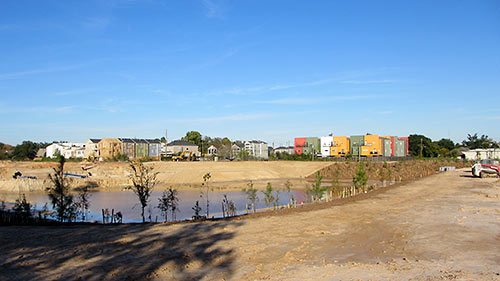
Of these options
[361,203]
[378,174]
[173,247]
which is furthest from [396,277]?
[378,174]

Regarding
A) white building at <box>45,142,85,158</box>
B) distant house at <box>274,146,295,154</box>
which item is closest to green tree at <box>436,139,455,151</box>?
distant house at <box>274,146,295,154</box>

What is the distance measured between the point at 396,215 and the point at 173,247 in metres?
8.87

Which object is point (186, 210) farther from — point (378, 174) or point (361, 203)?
point (378, 174)

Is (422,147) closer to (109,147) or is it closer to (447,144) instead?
(447,144)

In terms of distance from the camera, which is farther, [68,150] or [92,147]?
[68,150]

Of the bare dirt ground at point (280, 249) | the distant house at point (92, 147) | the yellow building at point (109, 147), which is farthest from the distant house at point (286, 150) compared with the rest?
the bare dirt ground at point (280, 249)

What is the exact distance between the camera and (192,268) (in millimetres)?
8828

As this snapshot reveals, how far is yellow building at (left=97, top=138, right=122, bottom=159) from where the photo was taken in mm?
84169

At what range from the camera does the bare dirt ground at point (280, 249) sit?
8208 mm

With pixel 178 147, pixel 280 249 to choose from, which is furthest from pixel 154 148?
pixel 280 249

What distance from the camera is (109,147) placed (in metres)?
84.2

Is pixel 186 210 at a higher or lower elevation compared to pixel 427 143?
lower

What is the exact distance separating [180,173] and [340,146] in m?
40.1

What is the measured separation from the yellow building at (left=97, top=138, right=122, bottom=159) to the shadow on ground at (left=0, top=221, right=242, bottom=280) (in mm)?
73380
